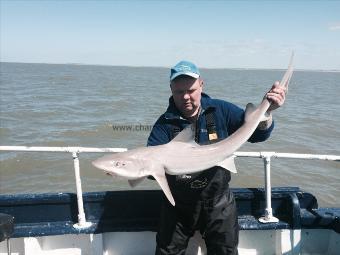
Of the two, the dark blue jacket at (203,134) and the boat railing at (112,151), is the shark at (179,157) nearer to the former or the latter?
the dark blue jacket at (203,134)

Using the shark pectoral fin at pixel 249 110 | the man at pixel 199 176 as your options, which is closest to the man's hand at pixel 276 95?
the man at pixel 199 176

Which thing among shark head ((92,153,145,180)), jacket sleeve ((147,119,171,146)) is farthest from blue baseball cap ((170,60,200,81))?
shark head ((92,153,145,180))

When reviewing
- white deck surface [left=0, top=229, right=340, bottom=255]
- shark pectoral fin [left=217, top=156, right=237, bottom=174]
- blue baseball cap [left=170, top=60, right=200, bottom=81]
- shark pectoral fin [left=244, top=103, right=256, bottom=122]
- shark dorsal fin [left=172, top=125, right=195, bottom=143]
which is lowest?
white deck surface [left=0, top=229, right=340, bottom=255]

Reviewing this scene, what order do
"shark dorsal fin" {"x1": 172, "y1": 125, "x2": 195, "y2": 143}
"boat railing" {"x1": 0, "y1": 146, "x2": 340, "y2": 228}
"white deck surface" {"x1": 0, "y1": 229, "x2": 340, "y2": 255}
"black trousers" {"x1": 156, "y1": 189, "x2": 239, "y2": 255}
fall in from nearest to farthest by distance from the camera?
"shark dorsal fin" {"x1": 172, "y1": 125, "x2": 195, "y2": 143} → "black trousers" {"x1": 156, "y1": 189, "x2": 239, "y2": 255} → "boat railing" {"x1": 0, "y1": 146, "x2": 340, "y2": 228} → "white deck surface" {"x1": 0, "y1": 229, "x2": 340, "y2": 255}

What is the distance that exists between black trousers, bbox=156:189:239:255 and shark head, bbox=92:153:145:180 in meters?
0.78

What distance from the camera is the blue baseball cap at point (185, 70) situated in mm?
3539

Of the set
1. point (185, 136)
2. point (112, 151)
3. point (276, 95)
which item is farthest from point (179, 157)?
point (112, 151)

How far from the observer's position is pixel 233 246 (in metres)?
3.86

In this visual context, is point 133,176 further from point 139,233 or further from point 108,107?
point 108,107

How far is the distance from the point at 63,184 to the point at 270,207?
9.52 meters

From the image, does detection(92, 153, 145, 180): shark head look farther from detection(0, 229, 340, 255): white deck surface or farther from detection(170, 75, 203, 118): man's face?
detection(0, 229, 340, 255): white deck surface

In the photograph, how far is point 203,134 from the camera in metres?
3.71

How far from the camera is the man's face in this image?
3.58 m

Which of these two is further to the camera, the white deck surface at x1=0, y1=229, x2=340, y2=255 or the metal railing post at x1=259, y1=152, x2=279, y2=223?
the white deck surface at x1=0, y1=229, x2=340, y2=255
